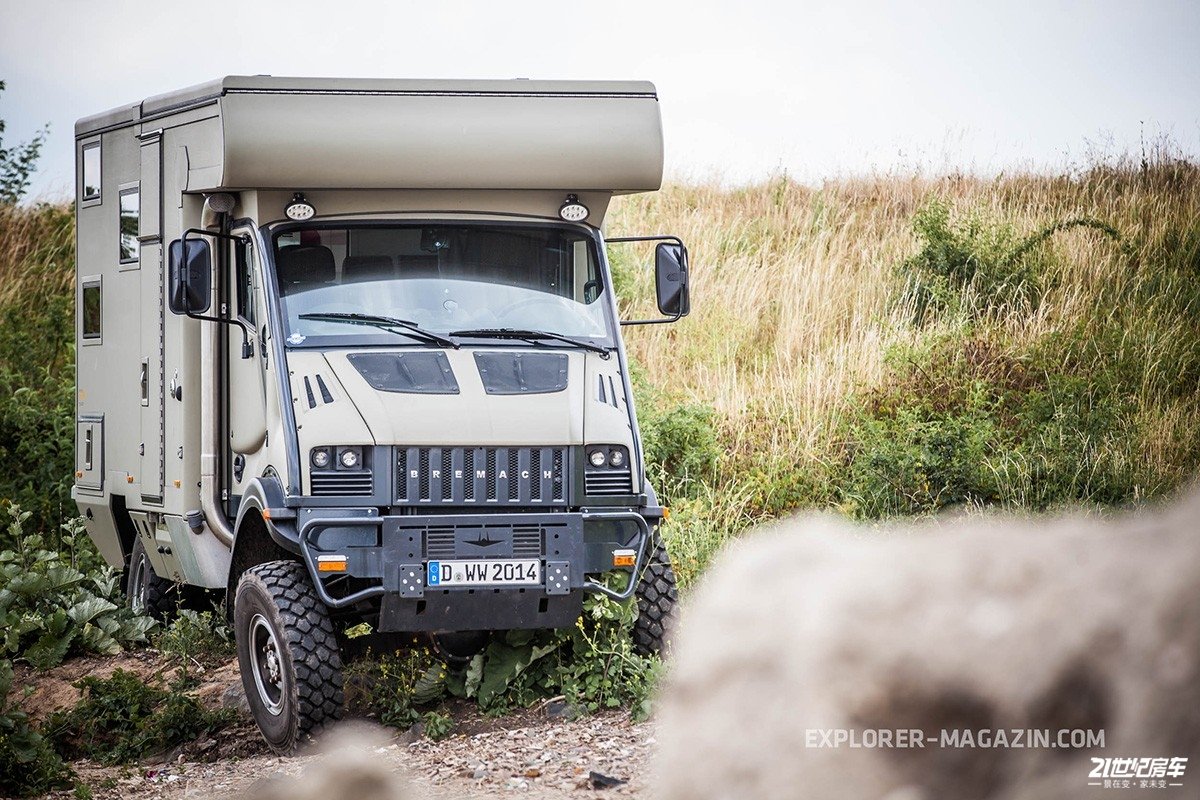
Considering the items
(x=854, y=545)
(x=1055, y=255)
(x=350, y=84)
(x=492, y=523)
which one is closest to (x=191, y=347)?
(x=350, y=84)

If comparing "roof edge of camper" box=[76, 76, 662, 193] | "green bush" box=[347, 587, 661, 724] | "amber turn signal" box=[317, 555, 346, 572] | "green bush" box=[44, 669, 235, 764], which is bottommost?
"green bush" box=[44, 669, 235, 764]

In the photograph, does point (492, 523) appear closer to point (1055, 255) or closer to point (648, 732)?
point (648, 732)

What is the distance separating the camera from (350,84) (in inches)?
306

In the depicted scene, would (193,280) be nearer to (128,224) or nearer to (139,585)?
(128,224)

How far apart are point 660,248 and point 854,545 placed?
4976 millimetres

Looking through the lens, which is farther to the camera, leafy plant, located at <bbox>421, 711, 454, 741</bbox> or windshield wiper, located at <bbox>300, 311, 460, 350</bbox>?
windshield wiper, located at <bbox>300, 311, 460, 350</bbox>

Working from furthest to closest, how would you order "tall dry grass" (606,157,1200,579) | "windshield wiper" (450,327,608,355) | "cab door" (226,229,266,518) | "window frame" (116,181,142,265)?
"tall dry grass" (606,157,1200,579) < "window frame" (116,181,142,265) < "cab door" (226,229,266,518) < "windshield wiper" (450,327,608,355)

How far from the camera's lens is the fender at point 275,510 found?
7.25 metres

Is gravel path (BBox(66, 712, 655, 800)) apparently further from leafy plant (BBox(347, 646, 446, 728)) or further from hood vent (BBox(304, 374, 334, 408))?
hood vent (BBox(304, 374, 334, 408))

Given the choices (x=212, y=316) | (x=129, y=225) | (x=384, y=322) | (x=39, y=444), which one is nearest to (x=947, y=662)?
(x=384, y=322)

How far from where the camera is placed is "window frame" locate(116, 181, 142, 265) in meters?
9.60

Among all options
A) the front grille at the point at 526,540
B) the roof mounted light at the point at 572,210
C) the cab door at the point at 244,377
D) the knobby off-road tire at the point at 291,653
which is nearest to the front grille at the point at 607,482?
the front grille at the point at 526,540

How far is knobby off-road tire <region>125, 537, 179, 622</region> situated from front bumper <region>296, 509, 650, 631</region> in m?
3.34

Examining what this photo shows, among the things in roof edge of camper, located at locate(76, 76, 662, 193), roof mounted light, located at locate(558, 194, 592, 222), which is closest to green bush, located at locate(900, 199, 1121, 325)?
roof mounted light, located at locate(558, 194, 592, 222)
